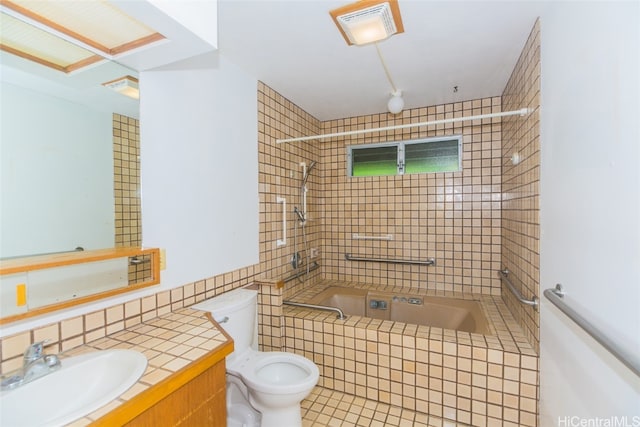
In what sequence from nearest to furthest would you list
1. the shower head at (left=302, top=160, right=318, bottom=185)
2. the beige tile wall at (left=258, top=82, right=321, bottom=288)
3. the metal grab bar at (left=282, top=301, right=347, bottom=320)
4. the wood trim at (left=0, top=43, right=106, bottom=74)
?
the wood trim at (left=0, top=43, right=106, bottom=74) < the metal grab bar at (left=282, top=301, right=347, bottom=320) < the beige tile wall at (left=258, top=82, right=321, bottom=288) < the shower head at (left=302, top=160, right=318, bottom=185)

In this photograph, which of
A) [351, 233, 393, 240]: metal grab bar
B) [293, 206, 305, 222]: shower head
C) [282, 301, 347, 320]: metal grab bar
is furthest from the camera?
[351, 233, 393, 240]: metal grab bar

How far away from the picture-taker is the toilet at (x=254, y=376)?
5.01 ft

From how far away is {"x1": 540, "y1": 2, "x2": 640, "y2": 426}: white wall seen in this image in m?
0.81

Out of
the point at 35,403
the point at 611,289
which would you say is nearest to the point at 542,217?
the point at 611,289

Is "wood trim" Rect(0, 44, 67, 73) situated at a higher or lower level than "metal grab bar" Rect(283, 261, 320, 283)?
higher

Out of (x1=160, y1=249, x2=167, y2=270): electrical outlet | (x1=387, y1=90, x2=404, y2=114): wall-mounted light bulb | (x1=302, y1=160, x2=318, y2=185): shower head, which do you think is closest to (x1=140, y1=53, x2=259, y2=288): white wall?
(x1=160, y1=249, x2=167, y2=270): electrical outlet

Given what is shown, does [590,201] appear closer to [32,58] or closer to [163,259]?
[163,259]

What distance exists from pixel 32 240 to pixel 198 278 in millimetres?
804

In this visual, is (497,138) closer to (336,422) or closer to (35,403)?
(336,422)

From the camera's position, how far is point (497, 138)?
265cm

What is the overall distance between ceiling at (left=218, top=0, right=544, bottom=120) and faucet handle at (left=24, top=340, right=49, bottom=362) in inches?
65.3

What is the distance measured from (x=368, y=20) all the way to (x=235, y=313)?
6.08 feet

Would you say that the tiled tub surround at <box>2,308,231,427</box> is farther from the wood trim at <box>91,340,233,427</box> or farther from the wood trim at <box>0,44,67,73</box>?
the wood trim at <box>0,44,67,73</box>

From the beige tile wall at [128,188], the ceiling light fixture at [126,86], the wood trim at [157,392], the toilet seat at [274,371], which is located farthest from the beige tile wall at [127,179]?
the toilet seat at [274,371]
